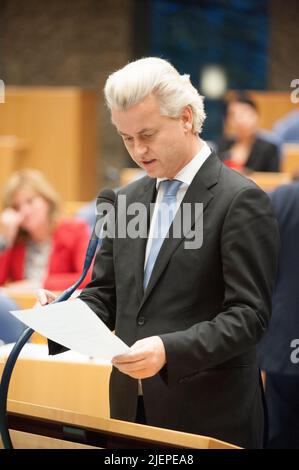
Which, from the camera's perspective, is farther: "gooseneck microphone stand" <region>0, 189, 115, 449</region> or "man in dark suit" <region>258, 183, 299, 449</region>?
"man in dark suit" <region>258, 183, 299, 449</region>

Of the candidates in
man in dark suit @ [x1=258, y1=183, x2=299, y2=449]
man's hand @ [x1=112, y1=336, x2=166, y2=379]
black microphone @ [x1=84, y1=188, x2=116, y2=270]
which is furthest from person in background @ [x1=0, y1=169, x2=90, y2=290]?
man's hand @ [x1=112, y1=336, x2=166, y2=379]

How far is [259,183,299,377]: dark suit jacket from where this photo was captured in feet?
9.69

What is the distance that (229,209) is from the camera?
177 centimetres

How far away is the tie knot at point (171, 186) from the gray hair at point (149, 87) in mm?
171

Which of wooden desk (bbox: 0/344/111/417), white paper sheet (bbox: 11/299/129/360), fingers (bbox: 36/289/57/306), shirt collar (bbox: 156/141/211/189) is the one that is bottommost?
wooden desk (bbox: 0/344/111/417)

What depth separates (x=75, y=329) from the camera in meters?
1.60

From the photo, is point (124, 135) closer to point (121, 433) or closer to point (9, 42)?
point (121, 433)

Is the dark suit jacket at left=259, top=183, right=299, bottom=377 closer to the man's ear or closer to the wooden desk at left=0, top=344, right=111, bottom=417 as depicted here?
the wooden desk at left=0, top=344, right=111, bottom=417

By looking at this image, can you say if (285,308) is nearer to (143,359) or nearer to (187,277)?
(187,277)

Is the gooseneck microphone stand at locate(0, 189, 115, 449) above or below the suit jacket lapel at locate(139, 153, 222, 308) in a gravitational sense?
below

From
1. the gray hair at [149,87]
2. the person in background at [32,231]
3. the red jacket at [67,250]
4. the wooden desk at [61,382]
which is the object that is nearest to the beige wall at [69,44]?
the person in background at [32,231]

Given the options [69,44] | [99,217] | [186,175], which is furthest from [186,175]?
[69,44]

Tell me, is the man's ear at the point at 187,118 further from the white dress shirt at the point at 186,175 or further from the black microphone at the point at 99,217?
the black microphone at the point at 99,217

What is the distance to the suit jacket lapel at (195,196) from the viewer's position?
1.81 metres
